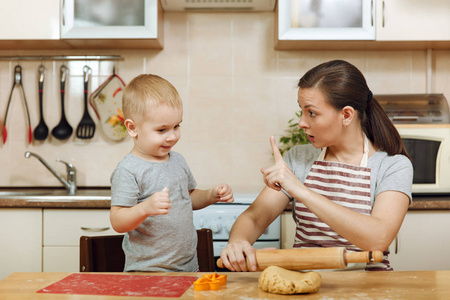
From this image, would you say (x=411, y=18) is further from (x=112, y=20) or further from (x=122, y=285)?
(x=122, y=285)

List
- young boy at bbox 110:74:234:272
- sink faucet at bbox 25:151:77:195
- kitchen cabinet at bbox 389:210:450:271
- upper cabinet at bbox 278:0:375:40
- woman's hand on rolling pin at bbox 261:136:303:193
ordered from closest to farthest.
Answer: woman's hand on rolling pin at bbox 261:136:303:193
young boy at bbox 110:74:234:272
kitchen cabinet at bbox 389:210:450:271
upper cabinet at bbox 278:0:375:40
sink faucet at bbox 25:151:77:195

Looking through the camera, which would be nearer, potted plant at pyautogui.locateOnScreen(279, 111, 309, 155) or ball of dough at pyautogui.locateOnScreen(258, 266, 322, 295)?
ball of dough at pyautogui.locateOnScreen(258, 266, 322, 295)

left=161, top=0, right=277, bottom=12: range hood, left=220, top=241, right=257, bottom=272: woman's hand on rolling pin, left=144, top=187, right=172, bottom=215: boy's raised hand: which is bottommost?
left=220, top=241, right=257, bottom=272: woman's hand on rolling pin

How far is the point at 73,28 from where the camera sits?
7.80 ft

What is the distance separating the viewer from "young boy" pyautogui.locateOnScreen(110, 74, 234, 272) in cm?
125

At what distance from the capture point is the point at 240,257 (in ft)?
3.53

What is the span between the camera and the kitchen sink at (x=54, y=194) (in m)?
2.15

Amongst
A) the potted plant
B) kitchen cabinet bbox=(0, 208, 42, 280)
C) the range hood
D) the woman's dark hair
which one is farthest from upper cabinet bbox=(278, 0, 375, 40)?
kitchen cabinet bbox=(0, 208, 42, 280)

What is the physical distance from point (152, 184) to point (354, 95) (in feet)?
1.99

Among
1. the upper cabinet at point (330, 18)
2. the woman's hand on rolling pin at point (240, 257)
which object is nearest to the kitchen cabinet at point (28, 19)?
the upper cabinet at point (330, 18)

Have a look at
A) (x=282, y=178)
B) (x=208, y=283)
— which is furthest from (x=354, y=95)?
(x=208, y=283)

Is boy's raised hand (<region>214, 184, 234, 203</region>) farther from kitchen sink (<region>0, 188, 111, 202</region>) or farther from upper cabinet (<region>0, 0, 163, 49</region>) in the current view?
upper cabinet (<region>0, 0, 163, 49</region>)

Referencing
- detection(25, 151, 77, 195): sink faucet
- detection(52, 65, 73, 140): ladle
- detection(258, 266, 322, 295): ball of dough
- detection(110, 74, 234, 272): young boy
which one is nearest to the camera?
detection(258, 266, 322, 295): ball of dough

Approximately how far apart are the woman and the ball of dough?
24 centimetres
